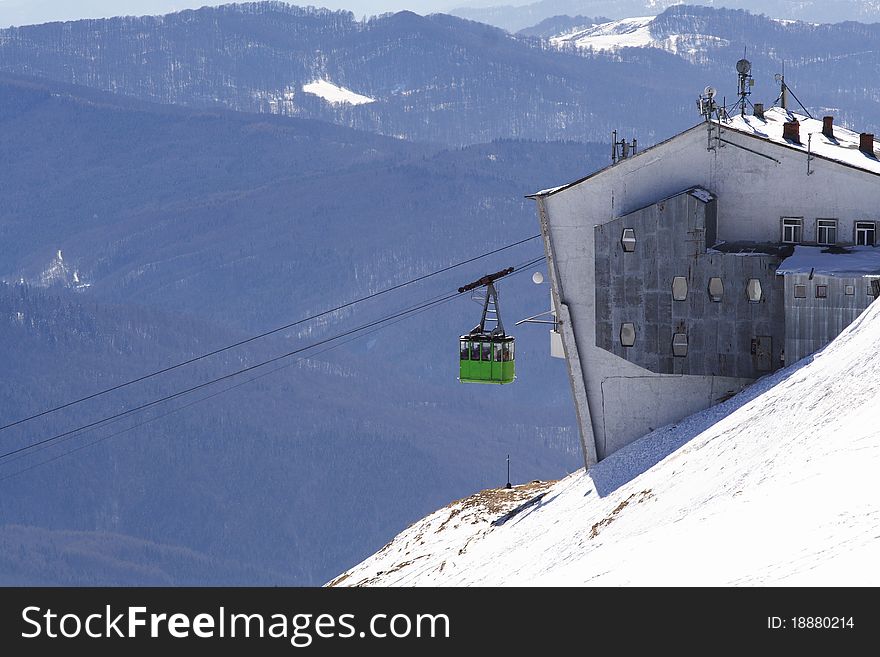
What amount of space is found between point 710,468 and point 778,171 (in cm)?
1517

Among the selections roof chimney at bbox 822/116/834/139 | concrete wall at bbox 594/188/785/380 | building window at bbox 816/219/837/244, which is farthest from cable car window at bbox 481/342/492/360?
roof chimney at bbox 822/116/834/139

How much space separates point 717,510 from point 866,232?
20.8 m

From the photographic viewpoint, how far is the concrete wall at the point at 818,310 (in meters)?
51.7

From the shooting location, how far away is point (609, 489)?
53.9 metres

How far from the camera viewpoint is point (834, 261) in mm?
53031

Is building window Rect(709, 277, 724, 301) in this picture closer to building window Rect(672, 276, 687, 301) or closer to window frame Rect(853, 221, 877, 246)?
building window Rect(672, 276, 687, 301)

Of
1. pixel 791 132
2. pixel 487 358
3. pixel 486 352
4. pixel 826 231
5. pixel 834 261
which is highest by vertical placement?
pixel 791 132

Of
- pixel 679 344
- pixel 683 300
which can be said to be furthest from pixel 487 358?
pixel 683 300

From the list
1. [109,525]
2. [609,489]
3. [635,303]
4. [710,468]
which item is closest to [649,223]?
[635,303]

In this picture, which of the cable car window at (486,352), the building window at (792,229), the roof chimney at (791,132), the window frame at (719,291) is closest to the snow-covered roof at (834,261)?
the building window at (792,229)

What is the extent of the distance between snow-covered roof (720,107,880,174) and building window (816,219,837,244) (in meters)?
2.17

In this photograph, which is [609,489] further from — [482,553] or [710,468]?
[710,468]

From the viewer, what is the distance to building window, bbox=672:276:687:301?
56.7 metres

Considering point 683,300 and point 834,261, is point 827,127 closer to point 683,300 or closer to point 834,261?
point 683,300
